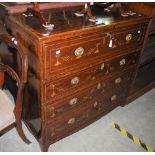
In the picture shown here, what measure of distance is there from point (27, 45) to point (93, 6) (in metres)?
0.94

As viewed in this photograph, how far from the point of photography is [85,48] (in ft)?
4.97

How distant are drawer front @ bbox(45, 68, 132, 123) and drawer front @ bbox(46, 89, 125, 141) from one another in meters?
0.07

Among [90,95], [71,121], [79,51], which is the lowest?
[71,121]

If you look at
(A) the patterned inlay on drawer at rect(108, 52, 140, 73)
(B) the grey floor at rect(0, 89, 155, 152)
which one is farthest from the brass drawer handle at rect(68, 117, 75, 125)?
(A) the patterned inlay on drawer at rect(108, 52, 140, 73)

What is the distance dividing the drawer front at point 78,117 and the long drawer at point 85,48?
1.90 feet

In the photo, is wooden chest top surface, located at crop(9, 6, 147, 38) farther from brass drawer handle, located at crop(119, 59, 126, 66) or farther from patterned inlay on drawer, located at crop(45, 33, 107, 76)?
brass drawer handle, located at crop(119, 59, 126, 66)

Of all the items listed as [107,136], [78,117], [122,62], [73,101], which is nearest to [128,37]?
[122,62]

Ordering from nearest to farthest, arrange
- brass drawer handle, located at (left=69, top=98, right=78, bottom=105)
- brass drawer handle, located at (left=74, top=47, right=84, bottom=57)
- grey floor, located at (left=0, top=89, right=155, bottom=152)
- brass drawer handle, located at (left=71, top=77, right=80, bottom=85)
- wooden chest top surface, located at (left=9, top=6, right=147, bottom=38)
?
wooden chest top surface, located at (left=9, top=6, right=147, bottom=38) < brass drawer handle, located at (left=74, top=47, right=84, bottom=57) < brass drawer handle, located at (left=71, top=77, right=80, bottom=85) < brass drawer handle, located at (left=69, top=98, right=78, bottom=105) < grey floor, located at (left=0, top=89, right=155, bottom=152)

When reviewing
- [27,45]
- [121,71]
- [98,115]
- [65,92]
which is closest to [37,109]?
[65,92]

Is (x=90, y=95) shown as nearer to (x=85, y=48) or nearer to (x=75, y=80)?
(x=75, y=80)

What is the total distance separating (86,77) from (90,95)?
0.27 meters

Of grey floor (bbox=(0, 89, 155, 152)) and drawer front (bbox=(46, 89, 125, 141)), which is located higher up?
drawer front (bbox=(46, 89, 125, 141))

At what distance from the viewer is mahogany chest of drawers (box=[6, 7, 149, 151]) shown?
1.35 meters

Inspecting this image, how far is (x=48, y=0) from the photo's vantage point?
1777mm
